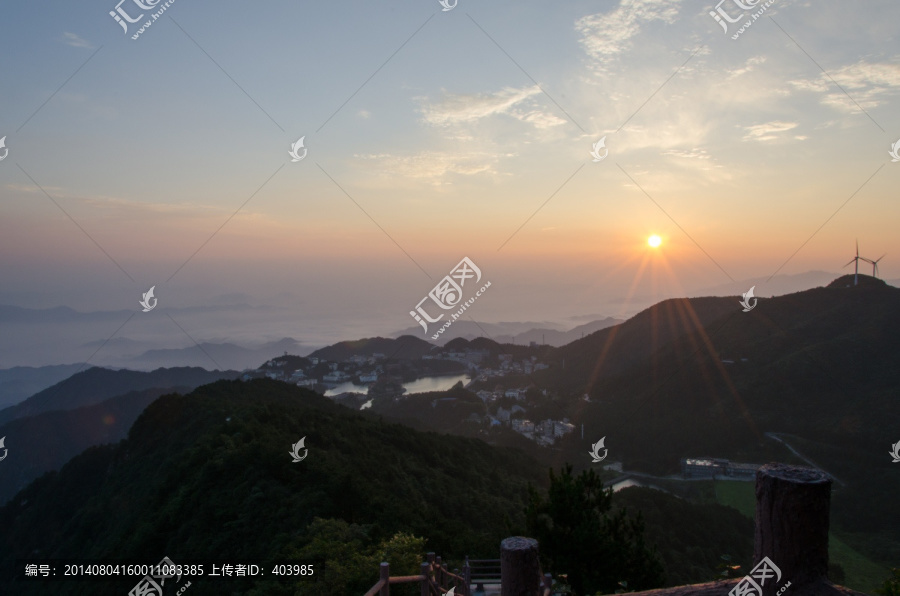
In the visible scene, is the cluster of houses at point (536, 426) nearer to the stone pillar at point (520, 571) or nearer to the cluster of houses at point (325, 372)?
the cluster of houses at point (325, 372)

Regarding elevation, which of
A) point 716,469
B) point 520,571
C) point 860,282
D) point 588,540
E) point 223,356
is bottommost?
point 716,469

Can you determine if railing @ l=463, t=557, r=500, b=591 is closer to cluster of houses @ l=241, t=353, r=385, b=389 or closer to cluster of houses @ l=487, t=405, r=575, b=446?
cluster of houses @ l=487, t=405, r=575, b=446

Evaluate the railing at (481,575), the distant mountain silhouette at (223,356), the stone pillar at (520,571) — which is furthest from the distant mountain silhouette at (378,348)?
the stone pillar at (520,571)

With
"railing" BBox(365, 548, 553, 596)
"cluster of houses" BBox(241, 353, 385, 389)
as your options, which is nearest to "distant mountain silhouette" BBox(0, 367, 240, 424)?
"cluster of houses" BBox(241, 353, 385, 389)

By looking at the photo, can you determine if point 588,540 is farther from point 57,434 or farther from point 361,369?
point 361,369

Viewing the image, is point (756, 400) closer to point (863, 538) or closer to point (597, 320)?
point (863, 538)

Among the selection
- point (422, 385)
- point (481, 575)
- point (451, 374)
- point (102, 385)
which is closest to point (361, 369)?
point (422, 385)

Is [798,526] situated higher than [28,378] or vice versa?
[798,526]
